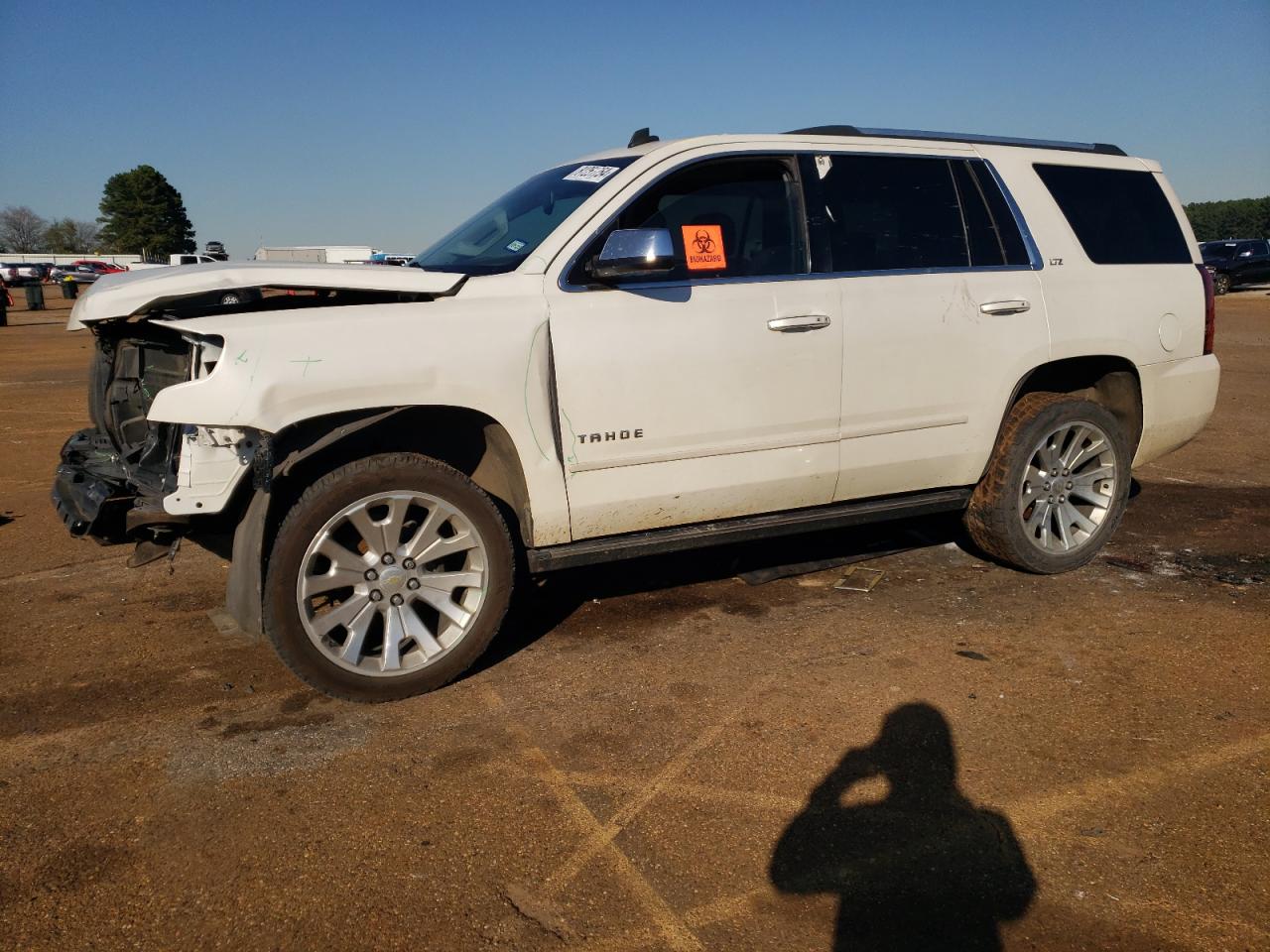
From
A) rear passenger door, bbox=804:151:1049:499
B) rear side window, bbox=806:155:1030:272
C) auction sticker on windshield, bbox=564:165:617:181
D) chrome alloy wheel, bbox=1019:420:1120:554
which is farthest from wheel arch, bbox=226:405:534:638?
chrome alloy wheel, bbox=1019:420:1120:554

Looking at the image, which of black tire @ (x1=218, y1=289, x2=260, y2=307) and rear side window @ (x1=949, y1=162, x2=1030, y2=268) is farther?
rear side window @ (x1=949, y1=162, x2=1030, y2=268)

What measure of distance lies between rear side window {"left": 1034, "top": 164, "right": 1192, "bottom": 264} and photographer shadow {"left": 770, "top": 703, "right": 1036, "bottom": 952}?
3.00 metres

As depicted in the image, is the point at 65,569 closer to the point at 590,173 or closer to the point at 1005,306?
the point at 590,173

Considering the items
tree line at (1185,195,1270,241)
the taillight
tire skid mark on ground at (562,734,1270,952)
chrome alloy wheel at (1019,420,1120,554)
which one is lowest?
tire skid mark on ground at (562,734,1270,952)

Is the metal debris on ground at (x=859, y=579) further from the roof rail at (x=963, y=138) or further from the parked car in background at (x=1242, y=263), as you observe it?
the parked car in background at (x=1242, y=263)

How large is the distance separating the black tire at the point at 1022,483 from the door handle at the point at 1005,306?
512 mm

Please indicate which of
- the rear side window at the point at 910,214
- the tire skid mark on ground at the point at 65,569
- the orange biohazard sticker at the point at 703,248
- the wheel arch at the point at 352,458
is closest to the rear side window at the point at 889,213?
the rear side window at the point at 910,214

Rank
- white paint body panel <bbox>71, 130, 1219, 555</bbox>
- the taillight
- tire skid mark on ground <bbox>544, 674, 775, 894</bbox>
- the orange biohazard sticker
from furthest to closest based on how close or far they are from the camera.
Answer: the taillight
the orange biohazard sticker
white paint body panel <bbox>71, 130, 1219, 555</bbox>
tire skid mark on ground <bbox>544, 674, 775, 894</bbox>

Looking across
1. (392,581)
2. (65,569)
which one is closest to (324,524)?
(392,581)

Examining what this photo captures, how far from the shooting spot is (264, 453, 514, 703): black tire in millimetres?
3426

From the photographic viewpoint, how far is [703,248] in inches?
159

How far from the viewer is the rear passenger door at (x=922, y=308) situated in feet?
14.0

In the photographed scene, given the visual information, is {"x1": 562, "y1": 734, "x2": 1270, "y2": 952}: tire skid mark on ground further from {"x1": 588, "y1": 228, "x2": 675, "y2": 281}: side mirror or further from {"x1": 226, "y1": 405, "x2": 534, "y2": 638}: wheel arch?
{"x1": 588, "y1": 228, "x2": 675, "y2": 281}: side mirror

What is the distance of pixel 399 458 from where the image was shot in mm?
3613
